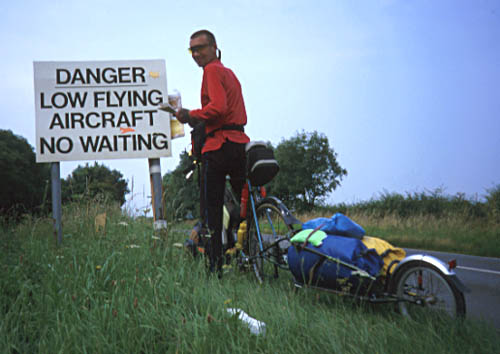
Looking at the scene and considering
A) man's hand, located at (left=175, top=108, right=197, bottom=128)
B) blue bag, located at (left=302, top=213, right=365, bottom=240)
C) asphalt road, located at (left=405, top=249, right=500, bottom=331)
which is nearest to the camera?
blue bag, located at (left=302, top=213, right=365, bottom=240)

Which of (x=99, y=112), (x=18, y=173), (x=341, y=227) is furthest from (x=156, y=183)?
(x=18, y=173)

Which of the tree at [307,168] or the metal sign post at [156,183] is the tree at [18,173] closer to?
the tree at [307,168]

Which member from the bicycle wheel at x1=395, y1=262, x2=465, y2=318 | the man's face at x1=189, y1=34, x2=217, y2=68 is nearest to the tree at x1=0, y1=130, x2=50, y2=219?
the man's face at x1=189, y1=34, x2=217, y2=68

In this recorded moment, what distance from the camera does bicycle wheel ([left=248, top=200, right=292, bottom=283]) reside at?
4.27 metres

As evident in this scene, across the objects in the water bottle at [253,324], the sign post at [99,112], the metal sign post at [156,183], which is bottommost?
the water bottle at [253,324]

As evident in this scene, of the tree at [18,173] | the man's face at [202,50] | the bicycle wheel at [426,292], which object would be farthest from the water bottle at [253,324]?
the tree at [18,173]

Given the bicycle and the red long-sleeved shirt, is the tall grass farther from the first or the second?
the red long-sleeved shirt

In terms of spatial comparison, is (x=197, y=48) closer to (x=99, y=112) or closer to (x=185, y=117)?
(x=185, y=117)

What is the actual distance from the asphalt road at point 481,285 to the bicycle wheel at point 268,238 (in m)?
1.74

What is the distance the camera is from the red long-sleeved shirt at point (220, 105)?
4238 millimetres

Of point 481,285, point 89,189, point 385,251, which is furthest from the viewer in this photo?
point 89,189

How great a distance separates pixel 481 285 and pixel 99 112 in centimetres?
595

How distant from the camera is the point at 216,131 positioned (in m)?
4.41

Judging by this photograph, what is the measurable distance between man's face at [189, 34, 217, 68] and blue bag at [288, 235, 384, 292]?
7.39 ft
